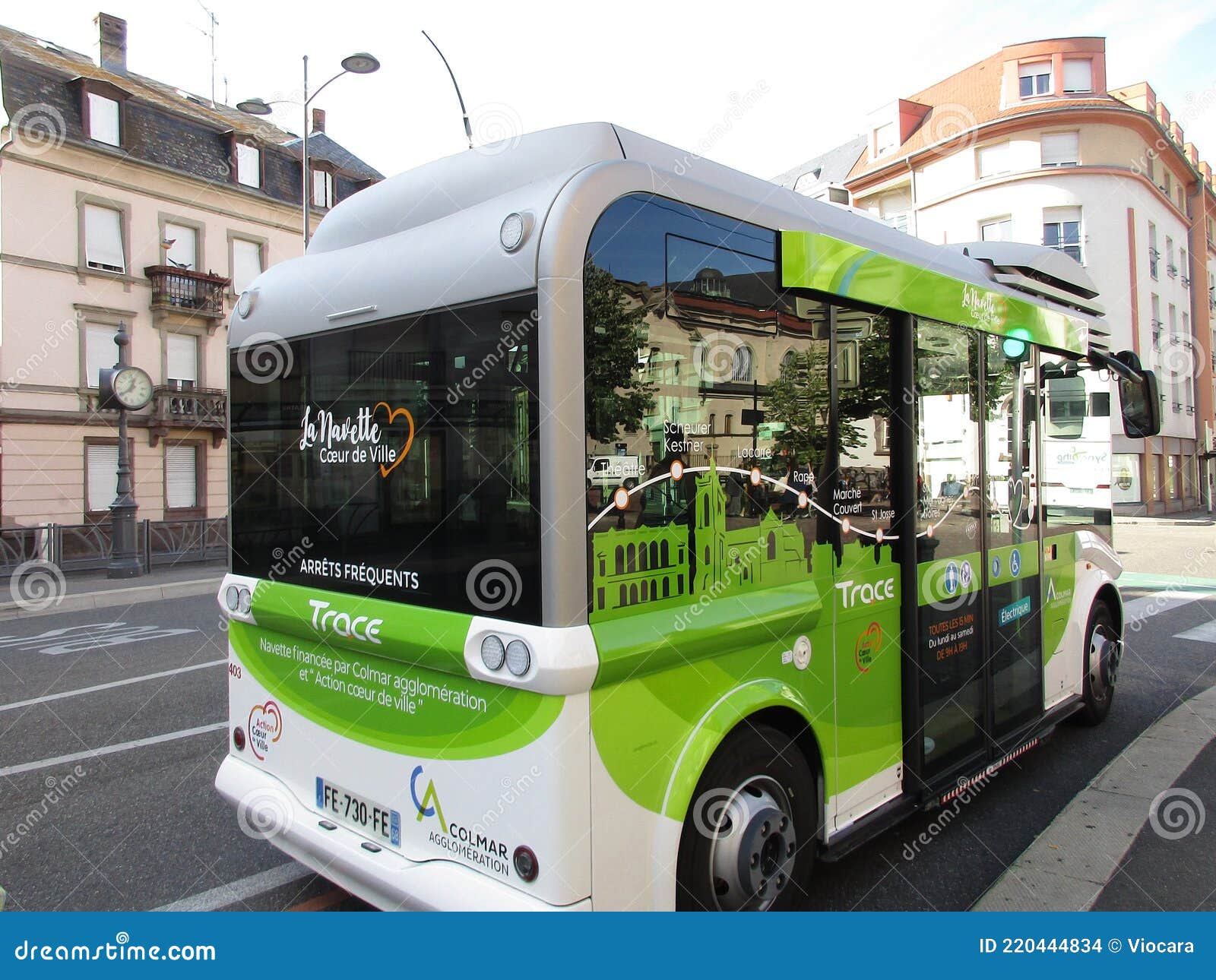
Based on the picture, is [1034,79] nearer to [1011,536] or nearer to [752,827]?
[1011,536]

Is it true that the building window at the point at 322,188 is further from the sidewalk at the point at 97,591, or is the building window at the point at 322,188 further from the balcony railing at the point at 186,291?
the sidewalk at the point at 97,591

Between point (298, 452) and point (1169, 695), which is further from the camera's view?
point (1169, 695)

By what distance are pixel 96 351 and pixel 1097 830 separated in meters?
27.4

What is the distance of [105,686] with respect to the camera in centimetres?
715

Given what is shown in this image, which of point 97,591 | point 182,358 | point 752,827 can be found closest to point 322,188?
point 182,358

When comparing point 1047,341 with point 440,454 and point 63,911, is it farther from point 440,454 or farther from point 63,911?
point 63,911

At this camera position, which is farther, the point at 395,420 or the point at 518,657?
the point at 395,420

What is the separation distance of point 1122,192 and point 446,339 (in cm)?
3934

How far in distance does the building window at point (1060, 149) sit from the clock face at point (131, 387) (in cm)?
3352

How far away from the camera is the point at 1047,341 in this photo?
→ 17.0 feet

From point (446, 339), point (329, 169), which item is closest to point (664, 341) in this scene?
point (446, 339)

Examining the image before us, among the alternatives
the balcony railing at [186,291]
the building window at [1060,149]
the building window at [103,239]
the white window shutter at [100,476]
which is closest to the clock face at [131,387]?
the white window shutter at [100,476]

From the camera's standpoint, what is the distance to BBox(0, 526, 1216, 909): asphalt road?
Answer: 3562mm

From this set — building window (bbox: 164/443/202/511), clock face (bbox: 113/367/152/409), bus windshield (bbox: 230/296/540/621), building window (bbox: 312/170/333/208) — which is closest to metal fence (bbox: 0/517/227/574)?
clock face (bbox: 113/367/152/409)
